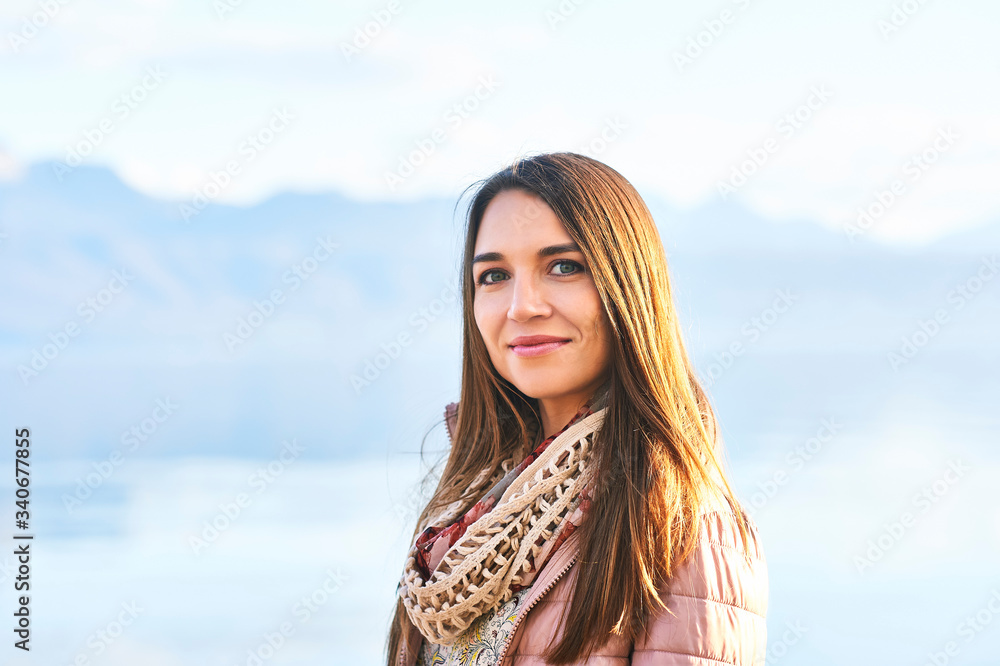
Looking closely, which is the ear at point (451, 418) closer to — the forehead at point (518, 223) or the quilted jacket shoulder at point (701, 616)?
the forehead at point (518, 223)

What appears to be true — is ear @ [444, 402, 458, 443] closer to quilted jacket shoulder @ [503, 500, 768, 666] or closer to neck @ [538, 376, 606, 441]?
neck @ [538, 376, 606, 441]

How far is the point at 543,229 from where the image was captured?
1.96m

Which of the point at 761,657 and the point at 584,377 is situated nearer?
the point at 761,657

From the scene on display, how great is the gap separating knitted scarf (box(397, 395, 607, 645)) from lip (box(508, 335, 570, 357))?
0.47 feet

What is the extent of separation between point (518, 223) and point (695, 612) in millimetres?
842

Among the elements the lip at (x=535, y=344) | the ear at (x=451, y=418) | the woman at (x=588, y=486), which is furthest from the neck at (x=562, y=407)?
the ear at (x=451, y=418)

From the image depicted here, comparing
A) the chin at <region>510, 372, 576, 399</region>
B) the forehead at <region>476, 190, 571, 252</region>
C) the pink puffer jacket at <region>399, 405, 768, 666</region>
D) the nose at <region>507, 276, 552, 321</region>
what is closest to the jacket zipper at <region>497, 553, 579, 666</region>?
the pink puffer jacket at <region>399, 405, 768, 666</region>

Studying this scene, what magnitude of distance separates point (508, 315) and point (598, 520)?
18.4 inches

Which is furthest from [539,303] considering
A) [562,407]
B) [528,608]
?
[528,608]

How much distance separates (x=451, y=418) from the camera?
2.46 metres

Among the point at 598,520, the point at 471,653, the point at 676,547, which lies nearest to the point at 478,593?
the point at 471,653

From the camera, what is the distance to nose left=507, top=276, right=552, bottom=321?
1.95 metres

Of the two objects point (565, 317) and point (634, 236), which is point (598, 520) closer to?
point (565, 317)

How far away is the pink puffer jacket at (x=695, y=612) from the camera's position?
65.7 inches
